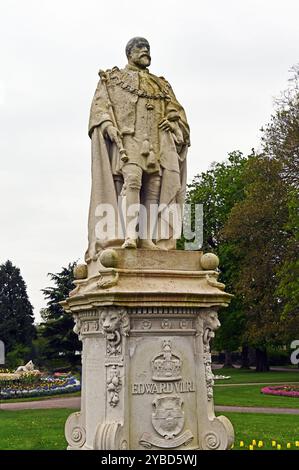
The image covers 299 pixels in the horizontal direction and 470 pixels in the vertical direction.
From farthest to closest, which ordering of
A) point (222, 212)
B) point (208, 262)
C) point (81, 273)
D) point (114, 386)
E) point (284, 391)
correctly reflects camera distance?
point (222, 212) → point (284, 391) → point (81, 273) → point (208, 262) → point (114, 386)

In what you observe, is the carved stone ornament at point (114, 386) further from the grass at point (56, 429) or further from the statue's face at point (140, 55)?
the grass at point (56, 429)

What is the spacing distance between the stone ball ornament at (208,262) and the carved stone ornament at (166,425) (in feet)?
5.53

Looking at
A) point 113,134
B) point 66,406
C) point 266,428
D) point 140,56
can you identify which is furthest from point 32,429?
point 140,56

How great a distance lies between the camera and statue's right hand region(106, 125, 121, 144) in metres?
8.29

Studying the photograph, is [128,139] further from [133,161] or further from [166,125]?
[166,125]

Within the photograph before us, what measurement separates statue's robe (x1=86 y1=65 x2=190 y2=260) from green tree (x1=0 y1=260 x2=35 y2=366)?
42976 mm

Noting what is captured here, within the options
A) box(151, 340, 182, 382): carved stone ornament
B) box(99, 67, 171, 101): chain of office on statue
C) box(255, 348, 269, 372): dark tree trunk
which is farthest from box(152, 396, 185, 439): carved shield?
box(255, 348, 269, 372): dark tree trunk

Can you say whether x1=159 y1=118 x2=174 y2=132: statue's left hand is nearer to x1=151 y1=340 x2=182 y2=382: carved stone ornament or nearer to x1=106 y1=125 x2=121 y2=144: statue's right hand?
x1=106 y1=125 x2=121 y2=144: statue's right hand

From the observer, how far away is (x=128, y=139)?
8.40 metres

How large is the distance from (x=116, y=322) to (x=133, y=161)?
7.12ft

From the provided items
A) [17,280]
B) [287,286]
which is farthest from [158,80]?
[17,280]

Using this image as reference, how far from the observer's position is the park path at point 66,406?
2073 centimetres

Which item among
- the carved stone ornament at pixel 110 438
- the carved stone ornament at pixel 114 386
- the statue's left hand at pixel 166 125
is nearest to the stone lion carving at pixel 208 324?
the carved stone ornament at pixel 114 386
